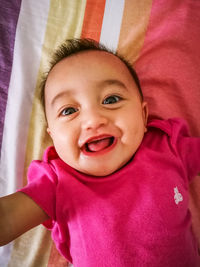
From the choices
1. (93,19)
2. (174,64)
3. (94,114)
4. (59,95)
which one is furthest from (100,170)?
(93,19)

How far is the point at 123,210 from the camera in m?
0.72

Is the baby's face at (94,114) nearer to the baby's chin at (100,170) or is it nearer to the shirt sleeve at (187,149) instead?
the baby's chin at (100,170)

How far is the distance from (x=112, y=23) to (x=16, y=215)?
86 cm

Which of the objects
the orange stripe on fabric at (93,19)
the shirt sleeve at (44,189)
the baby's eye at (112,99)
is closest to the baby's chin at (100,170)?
the shirt sleeve at (44,189)

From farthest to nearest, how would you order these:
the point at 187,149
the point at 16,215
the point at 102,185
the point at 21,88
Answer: the point at 21,88 < the point at 187,149 < the point at 102,185 < the point at 16,215

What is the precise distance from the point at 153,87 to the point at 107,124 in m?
0.40

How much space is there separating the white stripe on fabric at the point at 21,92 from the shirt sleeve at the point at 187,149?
619mm

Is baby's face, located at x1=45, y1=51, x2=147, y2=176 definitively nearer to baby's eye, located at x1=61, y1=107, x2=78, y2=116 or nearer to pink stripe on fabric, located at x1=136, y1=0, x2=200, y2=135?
baby's eye, located at x1=61, y1=107, x2=78, y2=116

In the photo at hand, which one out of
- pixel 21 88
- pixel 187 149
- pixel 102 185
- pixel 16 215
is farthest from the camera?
pixel 21 88

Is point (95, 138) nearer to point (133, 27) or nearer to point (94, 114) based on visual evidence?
point (94, 114)

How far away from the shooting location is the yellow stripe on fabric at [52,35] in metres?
1.00

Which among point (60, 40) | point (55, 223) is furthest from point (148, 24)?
point (55, 223)

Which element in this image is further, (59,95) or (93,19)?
(93,19)

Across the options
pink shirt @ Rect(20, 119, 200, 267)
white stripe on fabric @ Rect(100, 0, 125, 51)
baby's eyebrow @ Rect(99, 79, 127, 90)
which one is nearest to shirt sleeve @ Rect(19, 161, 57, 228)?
pink shirt @ Rect(20, 119, 200, 267)
